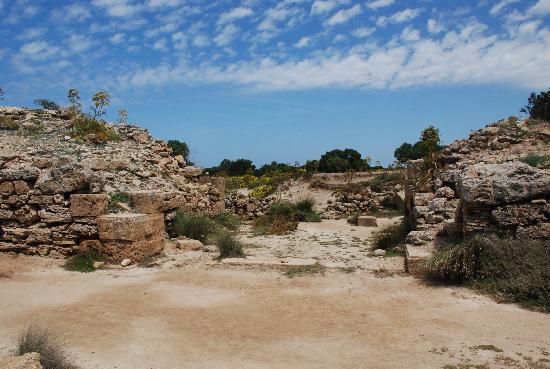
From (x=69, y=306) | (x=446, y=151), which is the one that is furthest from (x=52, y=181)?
(x=446, y=151)

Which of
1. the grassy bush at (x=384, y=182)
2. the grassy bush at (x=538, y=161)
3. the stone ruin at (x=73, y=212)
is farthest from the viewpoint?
the grassy bush at (x=384, y=182)

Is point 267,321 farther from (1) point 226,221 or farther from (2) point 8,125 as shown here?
(2) point 8,125

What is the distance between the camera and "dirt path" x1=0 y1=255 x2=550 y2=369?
4.62 meters

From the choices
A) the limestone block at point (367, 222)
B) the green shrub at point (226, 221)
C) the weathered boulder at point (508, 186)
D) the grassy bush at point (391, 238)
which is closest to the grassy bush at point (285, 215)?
the green shrub at point (226, 221)

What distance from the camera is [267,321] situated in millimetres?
5738

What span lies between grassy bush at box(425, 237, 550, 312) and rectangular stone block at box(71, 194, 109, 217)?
632cm

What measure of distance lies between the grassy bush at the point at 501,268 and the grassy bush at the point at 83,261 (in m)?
6.10

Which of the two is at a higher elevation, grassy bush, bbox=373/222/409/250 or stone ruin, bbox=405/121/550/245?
stone ruin, bbox=405/121/550/245

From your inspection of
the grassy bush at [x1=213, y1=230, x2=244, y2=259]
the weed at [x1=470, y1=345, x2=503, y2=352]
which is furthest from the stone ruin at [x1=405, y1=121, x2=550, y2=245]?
the grassy bush at [x1=213, y1=230, x2=244, y2=259]

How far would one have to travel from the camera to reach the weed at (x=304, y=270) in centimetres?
791

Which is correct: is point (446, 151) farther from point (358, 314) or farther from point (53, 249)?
point (53, 249)

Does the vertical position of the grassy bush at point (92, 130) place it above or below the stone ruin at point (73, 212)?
above

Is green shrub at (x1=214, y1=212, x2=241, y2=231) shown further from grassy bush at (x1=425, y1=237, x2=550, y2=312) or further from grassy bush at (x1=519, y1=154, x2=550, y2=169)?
grassy bush at (x1=519, y1=154, x2=550, y2=169)

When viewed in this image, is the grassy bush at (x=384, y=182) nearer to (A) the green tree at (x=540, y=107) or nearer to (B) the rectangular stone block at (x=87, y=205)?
(A) the green tree at (x=540, y=107)
